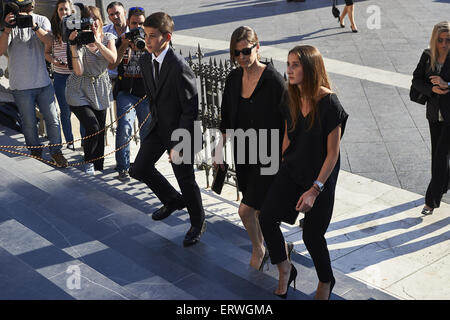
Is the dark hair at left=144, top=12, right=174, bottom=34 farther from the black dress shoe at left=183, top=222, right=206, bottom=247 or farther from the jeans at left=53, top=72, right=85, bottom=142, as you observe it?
the jeans at left=53, top=72, right=85, bottom=142

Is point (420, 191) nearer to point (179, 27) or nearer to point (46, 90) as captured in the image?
point (46, 90)

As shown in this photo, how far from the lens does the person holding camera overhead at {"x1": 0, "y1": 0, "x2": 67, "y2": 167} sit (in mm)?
6488

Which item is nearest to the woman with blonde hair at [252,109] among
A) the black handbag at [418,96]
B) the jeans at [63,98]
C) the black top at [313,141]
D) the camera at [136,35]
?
the black top at [313,141]

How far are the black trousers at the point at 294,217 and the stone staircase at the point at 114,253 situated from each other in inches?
12.3

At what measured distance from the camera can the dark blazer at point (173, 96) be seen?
488 centimetres

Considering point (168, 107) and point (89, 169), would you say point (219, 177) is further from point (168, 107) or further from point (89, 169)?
point (89, 169)

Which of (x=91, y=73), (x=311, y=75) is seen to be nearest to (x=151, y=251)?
(x=311, y=75)

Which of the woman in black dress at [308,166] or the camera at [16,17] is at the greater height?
the camera at [16,17]

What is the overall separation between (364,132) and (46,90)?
13.7ft

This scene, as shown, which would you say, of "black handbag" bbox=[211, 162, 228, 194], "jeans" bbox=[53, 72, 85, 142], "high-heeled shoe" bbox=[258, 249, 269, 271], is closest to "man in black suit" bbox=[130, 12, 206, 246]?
"black handbag" bbox=[211, 162, 228, 194]

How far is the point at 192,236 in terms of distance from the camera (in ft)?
16.8

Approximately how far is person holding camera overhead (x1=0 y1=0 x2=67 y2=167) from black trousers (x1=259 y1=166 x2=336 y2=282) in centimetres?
353

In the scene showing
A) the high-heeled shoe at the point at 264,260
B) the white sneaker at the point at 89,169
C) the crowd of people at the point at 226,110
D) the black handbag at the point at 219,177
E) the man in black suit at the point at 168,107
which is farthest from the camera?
the white sneaker at the point at 89,169

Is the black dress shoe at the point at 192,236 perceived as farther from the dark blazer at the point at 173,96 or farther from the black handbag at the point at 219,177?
the dark blazer at the point at 173,96
